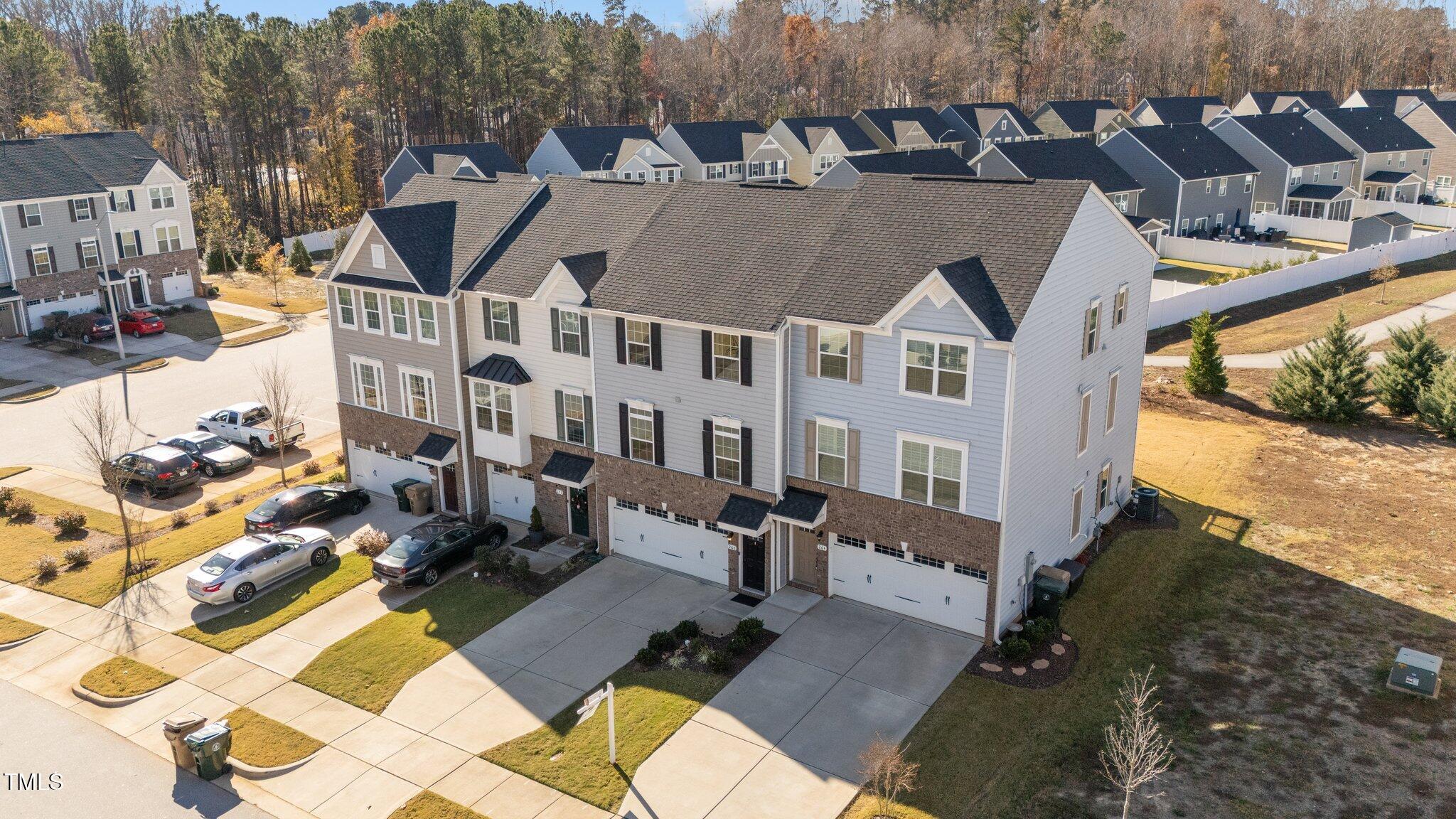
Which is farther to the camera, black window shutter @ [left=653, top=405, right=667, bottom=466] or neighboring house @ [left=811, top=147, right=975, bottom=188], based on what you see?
neighboring house @ [left=811, top=147, right=975, bottom=188]

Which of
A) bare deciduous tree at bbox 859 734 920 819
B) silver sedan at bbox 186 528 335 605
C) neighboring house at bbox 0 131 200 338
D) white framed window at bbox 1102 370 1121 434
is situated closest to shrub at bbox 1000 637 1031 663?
bare deciduous tree at bbox 859 734 920 819

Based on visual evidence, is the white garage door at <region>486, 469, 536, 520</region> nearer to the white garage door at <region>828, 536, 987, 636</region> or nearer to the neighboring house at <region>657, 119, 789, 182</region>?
the white garage door at <region>828, 536, 987, 636</region>

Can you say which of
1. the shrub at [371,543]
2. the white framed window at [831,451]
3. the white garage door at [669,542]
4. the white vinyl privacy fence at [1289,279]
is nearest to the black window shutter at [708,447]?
the white garage door at [669,542]

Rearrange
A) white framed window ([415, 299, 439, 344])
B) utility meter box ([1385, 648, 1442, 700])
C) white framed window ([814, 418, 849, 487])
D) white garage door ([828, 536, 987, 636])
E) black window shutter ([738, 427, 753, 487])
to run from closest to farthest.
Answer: utility meter box ([1385, 648, 1442, 700])
white garage door ([828, 536, 987, 636])
white framed window ([814, 418, 849, 487])
black window shutter ([738, 427, 753, 487])
white framed window ([415, 299, 439, 344])

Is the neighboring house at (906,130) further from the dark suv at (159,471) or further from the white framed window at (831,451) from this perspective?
the white framed window at (831,451)

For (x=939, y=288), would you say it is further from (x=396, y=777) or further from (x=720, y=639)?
(x=396, y=777)

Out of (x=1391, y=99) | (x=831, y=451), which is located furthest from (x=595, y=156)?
(x=1391, y=99)

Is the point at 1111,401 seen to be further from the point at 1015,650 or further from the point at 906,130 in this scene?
the point at 906,130

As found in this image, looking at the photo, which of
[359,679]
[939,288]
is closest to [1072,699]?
[939,288]
